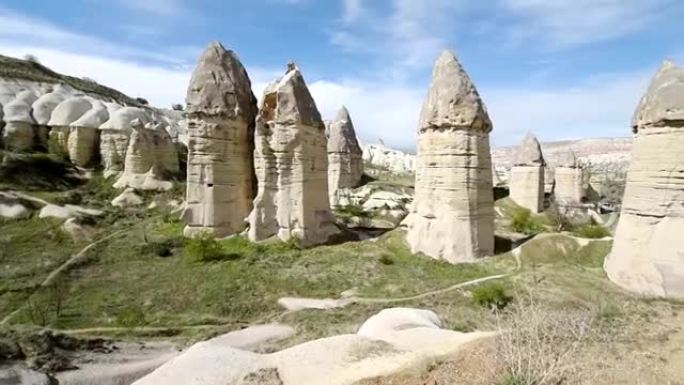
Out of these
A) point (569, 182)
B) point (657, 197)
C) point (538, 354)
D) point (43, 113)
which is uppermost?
point (43, 113)

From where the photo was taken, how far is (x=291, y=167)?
60.9 feet

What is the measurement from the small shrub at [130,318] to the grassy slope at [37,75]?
44817 mm

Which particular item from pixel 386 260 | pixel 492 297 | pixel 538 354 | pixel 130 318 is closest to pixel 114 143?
pixel 130 318

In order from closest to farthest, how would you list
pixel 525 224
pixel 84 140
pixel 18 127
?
1. pixel 525 224
2. pixel 18 127
3. pixel 84 140

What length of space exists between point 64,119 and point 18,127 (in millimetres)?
3190

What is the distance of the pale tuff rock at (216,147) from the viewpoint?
64.5 ft

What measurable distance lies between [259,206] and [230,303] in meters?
6.24

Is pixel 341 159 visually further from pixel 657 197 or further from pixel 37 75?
pixel 37 75

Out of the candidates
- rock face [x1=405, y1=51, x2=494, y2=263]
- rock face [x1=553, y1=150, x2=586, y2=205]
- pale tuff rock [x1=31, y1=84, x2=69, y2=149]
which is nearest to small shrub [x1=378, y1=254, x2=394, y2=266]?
rock face [x1=405, y1=51, x2=494, y2=263]

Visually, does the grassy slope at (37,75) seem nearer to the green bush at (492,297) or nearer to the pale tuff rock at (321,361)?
the green bush at (492,297)

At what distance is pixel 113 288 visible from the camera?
14.7 metres

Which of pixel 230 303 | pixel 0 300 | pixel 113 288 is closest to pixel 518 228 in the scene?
pixel 230 303

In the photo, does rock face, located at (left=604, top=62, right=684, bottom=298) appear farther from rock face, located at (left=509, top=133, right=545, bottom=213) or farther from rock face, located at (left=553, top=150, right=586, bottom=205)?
rock face, located at (left=553, top=150, right=586, bottom=205)

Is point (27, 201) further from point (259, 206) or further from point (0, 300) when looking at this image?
point (259, 206)
